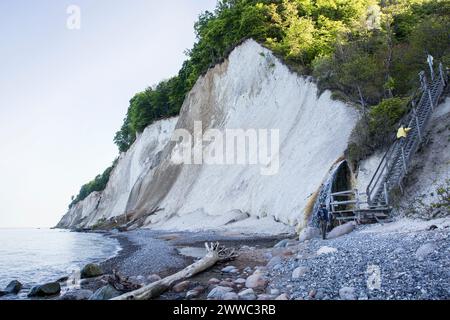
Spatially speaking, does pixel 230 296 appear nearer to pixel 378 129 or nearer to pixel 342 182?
pixel 342 182

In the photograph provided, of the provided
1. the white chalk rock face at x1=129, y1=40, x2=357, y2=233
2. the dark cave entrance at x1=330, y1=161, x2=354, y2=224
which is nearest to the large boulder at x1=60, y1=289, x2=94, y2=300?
the dark cave entrance at x1=330, y1=161, x2=354, y2=224

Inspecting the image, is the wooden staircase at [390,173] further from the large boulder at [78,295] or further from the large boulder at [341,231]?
the large boulder at [78,295]

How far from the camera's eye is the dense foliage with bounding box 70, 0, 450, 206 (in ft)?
67.0

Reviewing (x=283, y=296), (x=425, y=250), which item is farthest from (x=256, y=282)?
(x=425, y=250)

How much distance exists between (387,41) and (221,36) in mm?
23031

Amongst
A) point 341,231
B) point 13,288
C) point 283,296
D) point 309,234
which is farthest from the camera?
point 309,234

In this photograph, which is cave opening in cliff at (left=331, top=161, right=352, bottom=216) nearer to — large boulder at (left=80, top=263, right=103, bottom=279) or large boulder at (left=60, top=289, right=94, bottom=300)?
large boulder at (left=80, top=263, right=103, bottom=279)

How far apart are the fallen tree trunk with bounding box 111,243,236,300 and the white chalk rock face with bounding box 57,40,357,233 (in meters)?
7.42

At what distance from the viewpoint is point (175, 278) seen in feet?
28.1

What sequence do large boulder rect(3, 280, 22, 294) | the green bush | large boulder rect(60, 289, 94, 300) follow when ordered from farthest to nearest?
the green bush
large boulder rect(3, 280, 22, 294)
large boulder rect(60, 289, 94, 300)

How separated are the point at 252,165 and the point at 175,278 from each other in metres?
20.6

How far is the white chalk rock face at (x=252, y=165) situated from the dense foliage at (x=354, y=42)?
1579 millimetres
